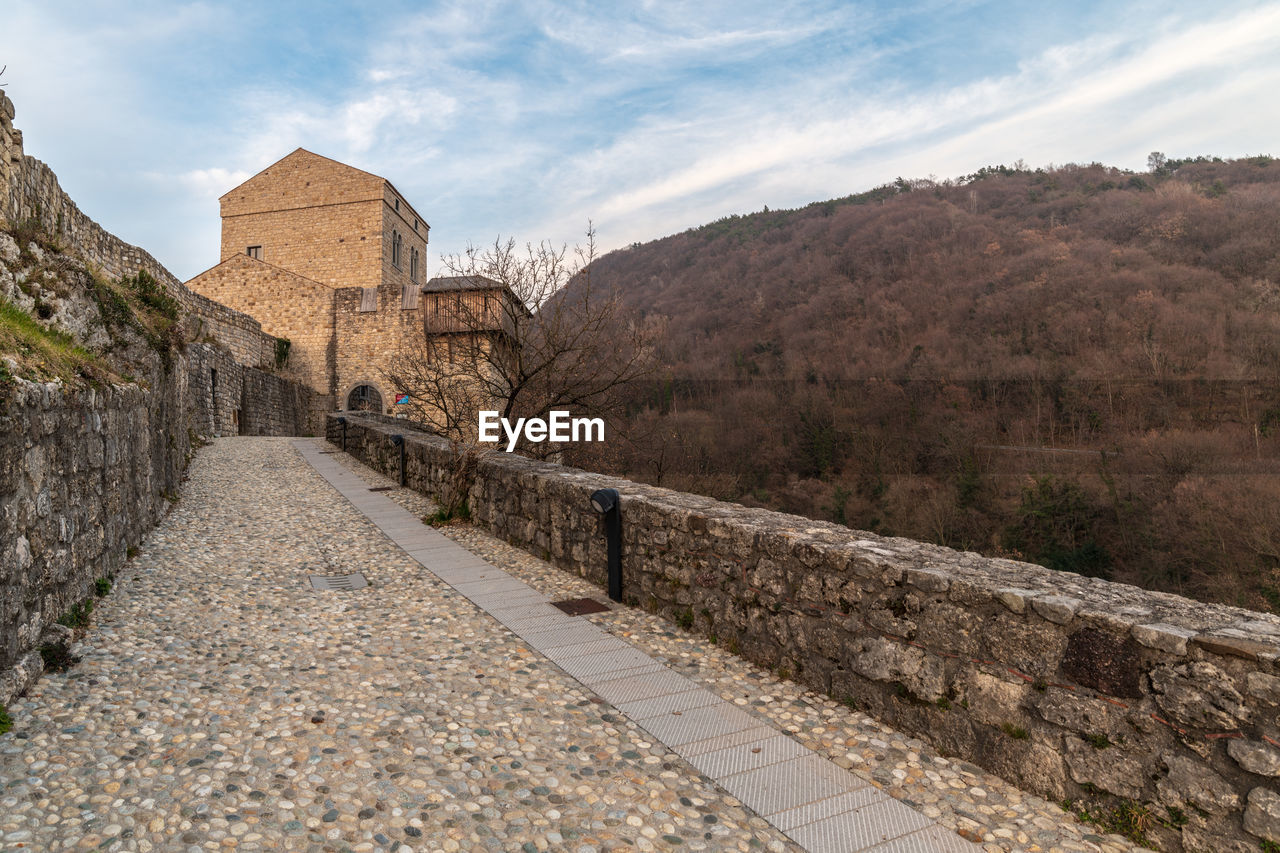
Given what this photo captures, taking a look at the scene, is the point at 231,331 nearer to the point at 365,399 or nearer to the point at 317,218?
the point at 365,399

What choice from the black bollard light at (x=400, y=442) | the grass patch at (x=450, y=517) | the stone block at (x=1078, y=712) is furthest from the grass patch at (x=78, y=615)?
the black bollard light at (x=400, y=442)

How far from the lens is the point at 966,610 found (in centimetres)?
304

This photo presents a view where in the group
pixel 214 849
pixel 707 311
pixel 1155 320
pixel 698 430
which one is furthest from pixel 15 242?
pixel 707 311

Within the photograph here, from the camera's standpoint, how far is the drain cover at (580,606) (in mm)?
5332

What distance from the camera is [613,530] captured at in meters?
5.55

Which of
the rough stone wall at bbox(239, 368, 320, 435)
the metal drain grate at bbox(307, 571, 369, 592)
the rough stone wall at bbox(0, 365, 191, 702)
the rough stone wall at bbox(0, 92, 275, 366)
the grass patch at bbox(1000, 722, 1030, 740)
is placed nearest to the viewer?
the grass patch at bbox(1000, 722, 1030, 740)

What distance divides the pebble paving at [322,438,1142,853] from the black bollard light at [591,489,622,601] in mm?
314

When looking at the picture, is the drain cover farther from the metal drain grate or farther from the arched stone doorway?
the arched stone doorway

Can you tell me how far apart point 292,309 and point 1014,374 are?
5405cm

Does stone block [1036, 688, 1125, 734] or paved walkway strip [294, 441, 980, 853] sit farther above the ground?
stone block [1036, 688, 1125, 734]

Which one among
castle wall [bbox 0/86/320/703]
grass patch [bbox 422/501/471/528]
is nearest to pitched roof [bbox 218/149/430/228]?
castle wall [bbox 0/86/320/703]

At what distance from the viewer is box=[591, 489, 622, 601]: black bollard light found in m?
5.52

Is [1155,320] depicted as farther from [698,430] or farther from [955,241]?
[698,430]

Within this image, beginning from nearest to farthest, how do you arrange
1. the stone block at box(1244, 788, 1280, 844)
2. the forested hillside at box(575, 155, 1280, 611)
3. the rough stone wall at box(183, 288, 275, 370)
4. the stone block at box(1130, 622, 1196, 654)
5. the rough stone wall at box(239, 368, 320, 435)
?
the stone block at box(1244, 788, 1280, 844)
the stone block at box(1130, 622, 1196, 654)
the rough stone wall at box(183, 288, 275, 370)
the rough stone wall at box(239, 368, 320, 435)
the forested hillside at box(575, 155, 1280, 611)
